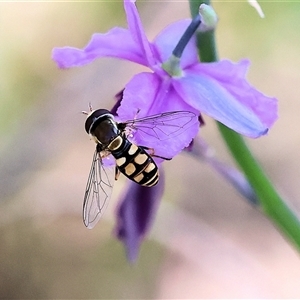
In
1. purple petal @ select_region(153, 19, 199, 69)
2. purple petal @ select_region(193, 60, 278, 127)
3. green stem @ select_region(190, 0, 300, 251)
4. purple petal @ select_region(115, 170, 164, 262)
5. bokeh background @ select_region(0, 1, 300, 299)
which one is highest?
purple petal @ select_region(153, 19, 199, 69)

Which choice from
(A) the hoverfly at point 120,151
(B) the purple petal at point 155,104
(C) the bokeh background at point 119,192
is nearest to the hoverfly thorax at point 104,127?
(A) the hoverfly at point 120,151

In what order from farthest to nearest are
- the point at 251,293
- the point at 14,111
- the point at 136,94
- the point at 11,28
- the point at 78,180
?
the point at 11,28 → the point at 14,111 → the point at 78,180 → the point at 251,293 → the point at 136,94

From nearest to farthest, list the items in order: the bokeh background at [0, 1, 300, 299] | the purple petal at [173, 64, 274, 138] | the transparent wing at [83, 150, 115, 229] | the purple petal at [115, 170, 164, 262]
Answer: the purple petal at [173, 64, 274, 138] < the transparent wing at [83, 150, 115, 229] < the purple petal at [115, 170, 164, 262] < the bokeh background at [0, 1, 300, 299]

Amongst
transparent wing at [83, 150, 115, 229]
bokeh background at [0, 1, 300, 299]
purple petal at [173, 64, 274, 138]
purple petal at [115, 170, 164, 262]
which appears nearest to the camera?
purple petal at [173, 64, 274, 138]

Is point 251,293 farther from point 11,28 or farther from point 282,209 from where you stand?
point 11,28

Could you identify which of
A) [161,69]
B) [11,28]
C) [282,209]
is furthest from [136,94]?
[11,28]

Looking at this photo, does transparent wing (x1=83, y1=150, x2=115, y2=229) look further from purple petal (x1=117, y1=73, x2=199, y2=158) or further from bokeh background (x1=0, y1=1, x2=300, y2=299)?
bokeh background (x1=0, y1=1, x2=300, y2=299)

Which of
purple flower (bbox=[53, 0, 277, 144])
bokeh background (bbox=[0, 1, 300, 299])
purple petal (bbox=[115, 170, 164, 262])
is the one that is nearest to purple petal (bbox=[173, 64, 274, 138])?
purple flower (bbox=[53, 0, 277, 144])
